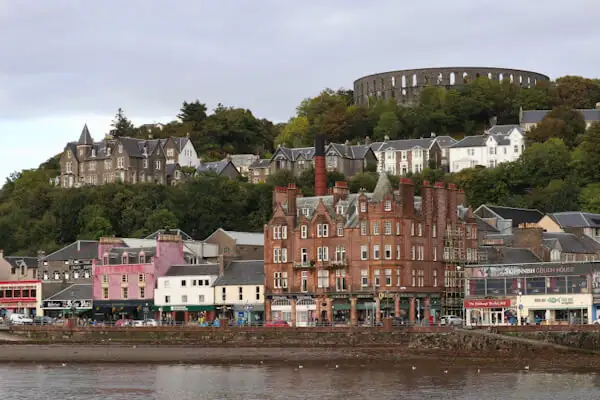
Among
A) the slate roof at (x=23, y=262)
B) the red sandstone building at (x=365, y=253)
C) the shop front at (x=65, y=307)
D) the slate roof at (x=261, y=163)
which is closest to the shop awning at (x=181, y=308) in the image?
the shop front at (x=65, y=307)

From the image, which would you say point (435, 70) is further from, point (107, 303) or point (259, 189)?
point (107, 303)

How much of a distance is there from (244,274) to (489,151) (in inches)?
2065

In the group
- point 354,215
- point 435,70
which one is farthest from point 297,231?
point 435,70

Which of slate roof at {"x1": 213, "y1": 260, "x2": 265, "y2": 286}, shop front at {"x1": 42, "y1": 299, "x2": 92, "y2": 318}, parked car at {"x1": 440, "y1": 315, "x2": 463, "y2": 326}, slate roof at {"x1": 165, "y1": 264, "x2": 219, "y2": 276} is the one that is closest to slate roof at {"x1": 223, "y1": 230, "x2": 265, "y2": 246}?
slate roof at {"x1": 165, "y1": 264, "x2": 219, "y2": 276}

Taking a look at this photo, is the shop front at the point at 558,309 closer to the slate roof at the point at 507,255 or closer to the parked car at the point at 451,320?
the parked car at the point at 451,320

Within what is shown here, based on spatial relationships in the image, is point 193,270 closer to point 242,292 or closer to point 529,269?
point 242,292

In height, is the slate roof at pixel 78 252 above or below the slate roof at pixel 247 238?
below

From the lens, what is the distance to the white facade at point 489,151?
145m

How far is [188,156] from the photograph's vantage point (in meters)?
161

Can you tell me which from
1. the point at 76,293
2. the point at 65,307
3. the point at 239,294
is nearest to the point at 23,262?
the point at 76,293

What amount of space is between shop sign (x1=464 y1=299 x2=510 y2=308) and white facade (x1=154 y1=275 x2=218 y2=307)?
74.5ft

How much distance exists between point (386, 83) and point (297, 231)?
88515mm

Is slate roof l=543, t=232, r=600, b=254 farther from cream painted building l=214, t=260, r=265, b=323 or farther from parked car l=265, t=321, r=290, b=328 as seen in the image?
parked car l=265, t=321, r=290, b=328

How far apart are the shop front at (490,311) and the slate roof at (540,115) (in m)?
67.1
